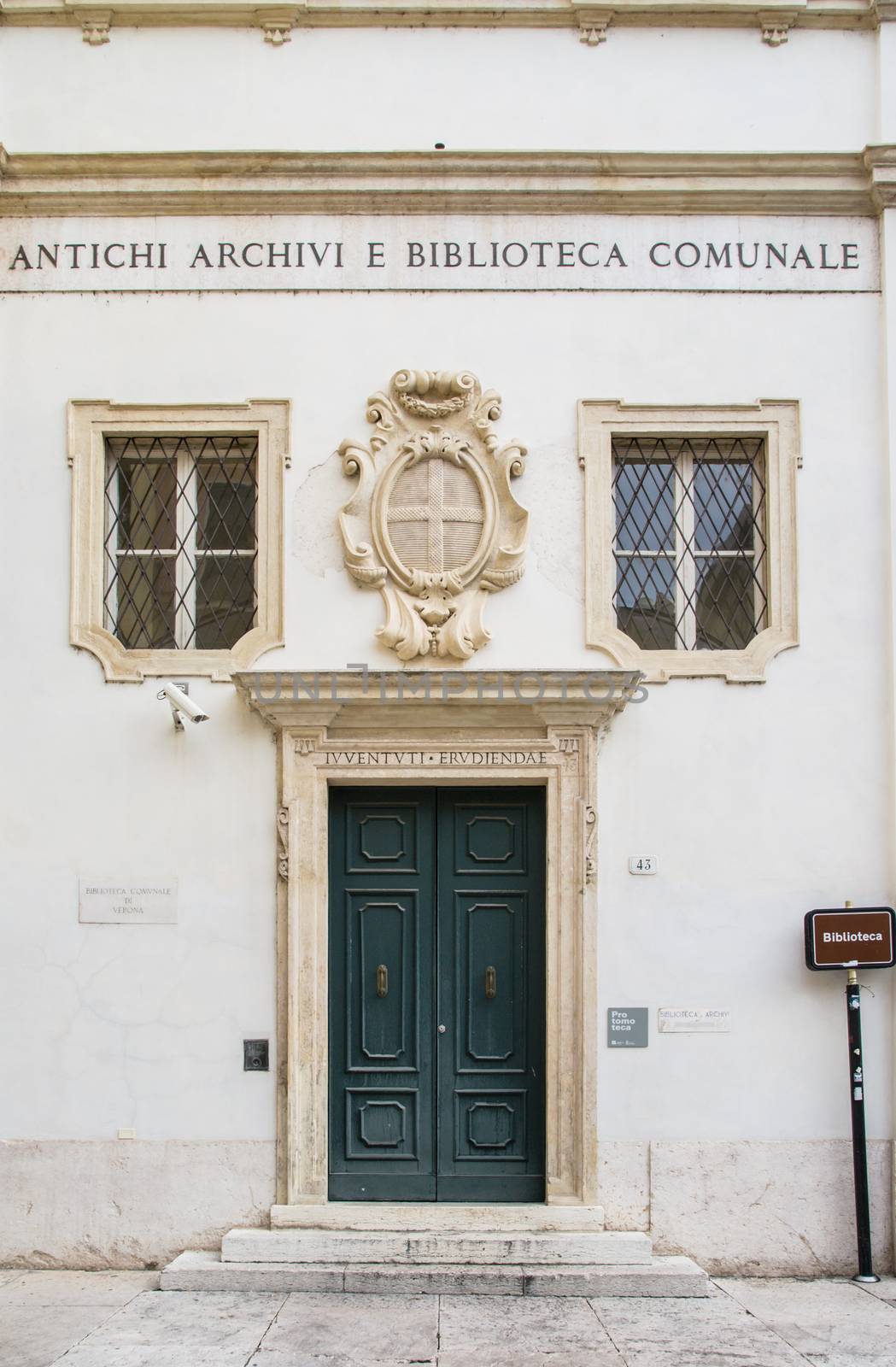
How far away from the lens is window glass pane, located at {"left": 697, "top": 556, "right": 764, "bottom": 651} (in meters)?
8.54

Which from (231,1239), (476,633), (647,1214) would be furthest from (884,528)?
(231,1239)

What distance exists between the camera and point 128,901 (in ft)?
26.9

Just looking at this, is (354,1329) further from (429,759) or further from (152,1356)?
(429,759)

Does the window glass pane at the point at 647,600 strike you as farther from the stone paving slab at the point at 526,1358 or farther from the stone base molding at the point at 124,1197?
the stone paving slab at the point at 526,1358

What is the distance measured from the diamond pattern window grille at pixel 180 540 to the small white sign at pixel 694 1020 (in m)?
3.41

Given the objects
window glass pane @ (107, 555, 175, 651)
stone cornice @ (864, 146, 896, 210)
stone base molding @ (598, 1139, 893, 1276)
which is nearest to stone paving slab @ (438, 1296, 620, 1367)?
stone base molding @ (598, 1139, 893, 1276)

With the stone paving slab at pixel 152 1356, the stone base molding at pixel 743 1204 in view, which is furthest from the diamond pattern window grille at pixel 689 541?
the stone paving slab at pixel 152 1356

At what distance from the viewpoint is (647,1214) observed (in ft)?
26.3

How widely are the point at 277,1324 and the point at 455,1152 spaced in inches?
63.5

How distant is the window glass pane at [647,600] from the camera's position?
8.52 metres

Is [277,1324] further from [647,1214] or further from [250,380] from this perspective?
[250,380]

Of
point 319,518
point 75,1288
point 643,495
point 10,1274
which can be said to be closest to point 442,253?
point 319,518

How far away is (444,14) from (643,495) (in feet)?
10.5

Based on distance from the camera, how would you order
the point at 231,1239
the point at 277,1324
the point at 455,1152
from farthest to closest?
1. the point at 455,1152
2. the point at 231,1239
3. the point at 277,1324
